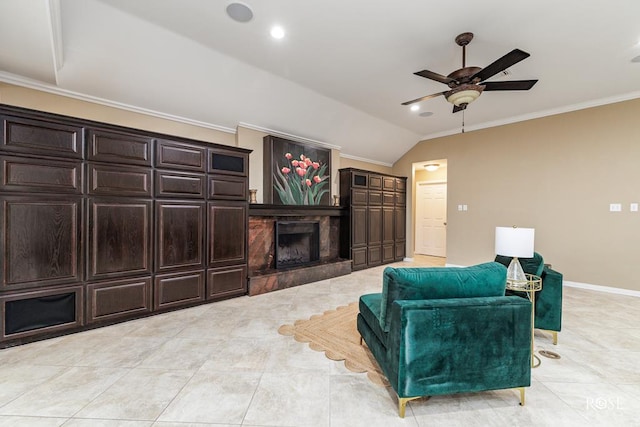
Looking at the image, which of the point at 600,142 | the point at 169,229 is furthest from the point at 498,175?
the point at 169,229

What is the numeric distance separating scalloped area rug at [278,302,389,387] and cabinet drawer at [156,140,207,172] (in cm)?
234

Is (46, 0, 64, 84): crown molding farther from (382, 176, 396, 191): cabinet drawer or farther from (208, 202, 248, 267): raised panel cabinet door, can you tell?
(382, 176, 396, 191): cabinet drawer

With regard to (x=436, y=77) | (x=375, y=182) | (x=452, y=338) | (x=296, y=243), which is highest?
(x=436, y=77)

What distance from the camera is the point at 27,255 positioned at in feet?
A: 8.35

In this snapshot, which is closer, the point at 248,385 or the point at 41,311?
the point at 248,385

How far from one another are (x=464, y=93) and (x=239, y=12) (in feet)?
8.15

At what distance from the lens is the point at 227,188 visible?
3834 mm

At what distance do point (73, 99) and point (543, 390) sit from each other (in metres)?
5.52

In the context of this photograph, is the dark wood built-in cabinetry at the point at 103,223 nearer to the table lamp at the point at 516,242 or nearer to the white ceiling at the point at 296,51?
the white ceiling at the point at 296,51

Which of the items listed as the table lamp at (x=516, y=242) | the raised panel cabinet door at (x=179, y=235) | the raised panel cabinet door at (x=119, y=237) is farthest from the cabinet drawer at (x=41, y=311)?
the table lamp at (x=516, y=242)

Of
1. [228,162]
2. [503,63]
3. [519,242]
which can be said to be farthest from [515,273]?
[228,162]

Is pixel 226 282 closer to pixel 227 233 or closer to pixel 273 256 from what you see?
pixel 227 233

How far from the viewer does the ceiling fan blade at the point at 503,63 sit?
235 centimetres

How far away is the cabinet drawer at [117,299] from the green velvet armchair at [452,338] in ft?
9.43
